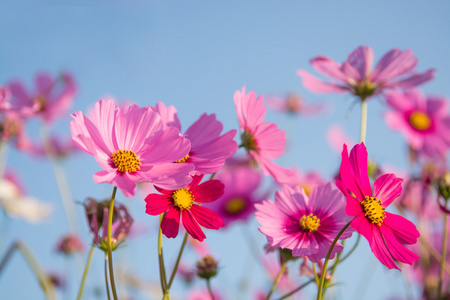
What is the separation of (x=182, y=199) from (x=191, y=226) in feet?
0.10

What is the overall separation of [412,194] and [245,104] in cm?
87

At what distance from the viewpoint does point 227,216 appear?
1.17 meters

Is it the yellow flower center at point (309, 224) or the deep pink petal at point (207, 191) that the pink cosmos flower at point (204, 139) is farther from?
the yellow flower center at point (309, 224)

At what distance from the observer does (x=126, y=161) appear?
477mm

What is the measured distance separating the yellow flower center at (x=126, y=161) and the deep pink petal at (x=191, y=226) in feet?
0.23

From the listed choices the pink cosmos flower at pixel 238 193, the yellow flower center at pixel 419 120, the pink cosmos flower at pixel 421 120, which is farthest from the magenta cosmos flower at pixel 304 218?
the yellow flower center at pixel 419 120

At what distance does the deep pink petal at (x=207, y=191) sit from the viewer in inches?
18.6

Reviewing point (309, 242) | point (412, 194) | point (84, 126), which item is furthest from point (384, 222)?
point (412, 194)

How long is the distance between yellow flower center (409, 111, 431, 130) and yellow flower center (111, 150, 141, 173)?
52.6 inches

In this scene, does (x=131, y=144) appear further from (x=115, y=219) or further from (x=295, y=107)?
(x=295, y=107)

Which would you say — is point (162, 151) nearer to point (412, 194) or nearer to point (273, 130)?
point (273, 130)

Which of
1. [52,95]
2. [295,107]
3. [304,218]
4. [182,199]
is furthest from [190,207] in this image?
[295,107]

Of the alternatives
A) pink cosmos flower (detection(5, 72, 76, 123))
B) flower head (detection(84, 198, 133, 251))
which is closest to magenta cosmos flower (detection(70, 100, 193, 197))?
flower head (detection(84, 198, 133, 251))

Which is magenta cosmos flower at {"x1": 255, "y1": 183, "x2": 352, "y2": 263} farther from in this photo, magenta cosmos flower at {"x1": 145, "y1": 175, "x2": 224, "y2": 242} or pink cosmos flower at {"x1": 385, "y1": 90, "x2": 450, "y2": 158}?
pink cosmos flower at {"x1": 385, "y1": 90, "x2": 450, "y2": 158}
